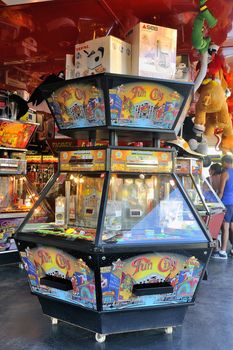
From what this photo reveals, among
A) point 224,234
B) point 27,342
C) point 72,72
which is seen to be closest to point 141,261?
point 27,342

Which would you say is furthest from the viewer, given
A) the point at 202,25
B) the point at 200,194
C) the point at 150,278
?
the point at 200,194

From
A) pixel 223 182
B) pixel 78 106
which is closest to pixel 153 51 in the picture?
pixel 78 106

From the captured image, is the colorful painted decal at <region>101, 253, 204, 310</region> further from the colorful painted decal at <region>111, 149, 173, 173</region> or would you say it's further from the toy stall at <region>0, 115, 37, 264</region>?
the toy stall at <region>0, 115, 37, 264</region>

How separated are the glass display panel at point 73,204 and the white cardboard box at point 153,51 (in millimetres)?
954

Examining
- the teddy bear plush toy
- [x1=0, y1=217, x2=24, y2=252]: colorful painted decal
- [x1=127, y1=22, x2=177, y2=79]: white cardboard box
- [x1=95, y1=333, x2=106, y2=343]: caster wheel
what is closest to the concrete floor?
[x1=95, y1=333, x2=106, y2=343]: caster wheel

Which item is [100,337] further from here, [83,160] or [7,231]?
[7,231]

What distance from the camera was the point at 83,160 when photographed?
293 centimetres

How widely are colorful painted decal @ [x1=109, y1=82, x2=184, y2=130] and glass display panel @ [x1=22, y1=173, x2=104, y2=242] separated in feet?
1.83

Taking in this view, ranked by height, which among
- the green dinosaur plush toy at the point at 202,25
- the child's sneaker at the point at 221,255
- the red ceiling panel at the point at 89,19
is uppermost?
the red ceiling panel at the point at 89,19

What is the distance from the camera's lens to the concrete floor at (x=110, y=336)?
8.84ft

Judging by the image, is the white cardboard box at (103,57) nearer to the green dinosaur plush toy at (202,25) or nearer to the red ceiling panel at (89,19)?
the red ceiling panel at (89,19)

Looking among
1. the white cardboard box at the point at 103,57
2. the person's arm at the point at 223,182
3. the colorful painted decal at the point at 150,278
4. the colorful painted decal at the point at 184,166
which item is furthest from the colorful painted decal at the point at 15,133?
the colorful painted decal at the point at 150,278

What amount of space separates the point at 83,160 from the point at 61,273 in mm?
862

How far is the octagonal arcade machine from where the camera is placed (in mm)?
2633
